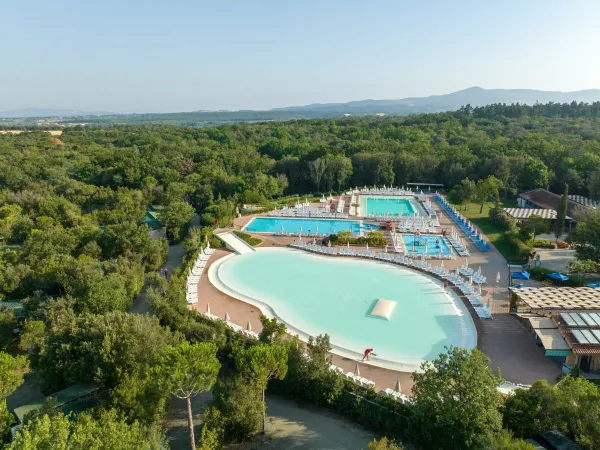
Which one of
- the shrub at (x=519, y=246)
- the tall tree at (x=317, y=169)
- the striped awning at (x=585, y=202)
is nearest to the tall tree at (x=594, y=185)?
the striped awning at (x=585, y=202)

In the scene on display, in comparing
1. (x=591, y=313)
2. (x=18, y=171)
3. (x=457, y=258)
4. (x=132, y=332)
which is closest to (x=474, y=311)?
(x=591, y=313)

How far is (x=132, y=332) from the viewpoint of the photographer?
446 inches

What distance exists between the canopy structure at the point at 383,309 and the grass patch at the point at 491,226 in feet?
30.0

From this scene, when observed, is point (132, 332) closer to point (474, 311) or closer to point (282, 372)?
point (282, 372)

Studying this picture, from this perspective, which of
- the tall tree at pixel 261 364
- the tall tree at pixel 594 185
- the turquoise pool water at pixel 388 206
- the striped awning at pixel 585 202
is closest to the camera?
the tall tree at pixel 261 364

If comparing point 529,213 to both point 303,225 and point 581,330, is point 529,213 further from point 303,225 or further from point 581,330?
point 581,330

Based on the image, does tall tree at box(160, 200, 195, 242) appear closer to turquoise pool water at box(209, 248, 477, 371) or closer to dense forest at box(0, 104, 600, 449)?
dense forest at box(0, 104, 600, 449)

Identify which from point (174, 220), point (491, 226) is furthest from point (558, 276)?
point (174, 220)

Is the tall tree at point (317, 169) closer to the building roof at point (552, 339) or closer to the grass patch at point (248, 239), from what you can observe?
the grass patch at point (248, 239)

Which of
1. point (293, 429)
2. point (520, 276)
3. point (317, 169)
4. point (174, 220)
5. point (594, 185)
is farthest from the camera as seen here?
point (317, 169)

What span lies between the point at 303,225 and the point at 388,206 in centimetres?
1037

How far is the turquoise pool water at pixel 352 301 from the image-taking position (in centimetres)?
1474

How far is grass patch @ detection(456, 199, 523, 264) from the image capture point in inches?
911

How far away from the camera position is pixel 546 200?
32.3 meters
